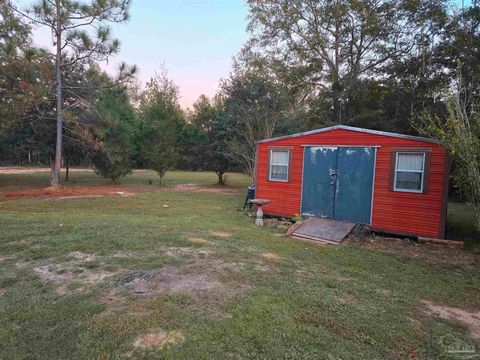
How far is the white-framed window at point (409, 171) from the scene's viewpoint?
21.5ft

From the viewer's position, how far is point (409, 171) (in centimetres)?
669

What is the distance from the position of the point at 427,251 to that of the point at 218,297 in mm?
4919

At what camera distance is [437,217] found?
641 centimetres

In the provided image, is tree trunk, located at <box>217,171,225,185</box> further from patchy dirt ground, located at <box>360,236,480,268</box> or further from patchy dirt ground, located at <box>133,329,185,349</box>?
patchy dirt ground, located at <box>133,329,185,349</box>

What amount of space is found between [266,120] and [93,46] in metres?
8.65

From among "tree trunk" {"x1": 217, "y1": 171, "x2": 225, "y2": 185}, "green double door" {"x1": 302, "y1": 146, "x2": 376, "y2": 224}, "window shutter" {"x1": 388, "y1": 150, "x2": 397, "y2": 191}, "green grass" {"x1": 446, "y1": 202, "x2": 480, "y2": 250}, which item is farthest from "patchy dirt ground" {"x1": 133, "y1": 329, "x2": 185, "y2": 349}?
"tree trunk" {"x1": 217, "y1": 171, "x2": 225, "y2": 185}

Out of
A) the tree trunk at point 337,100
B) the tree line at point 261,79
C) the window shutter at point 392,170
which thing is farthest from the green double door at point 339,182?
the tree trunk at point 337,100

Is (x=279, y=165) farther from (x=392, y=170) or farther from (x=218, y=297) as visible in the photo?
(x=218, y=297)

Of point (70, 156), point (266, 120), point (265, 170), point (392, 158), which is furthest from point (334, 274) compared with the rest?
point (70, 156)

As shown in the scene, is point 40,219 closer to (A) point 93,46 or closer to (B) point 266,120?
(A) point 93,46

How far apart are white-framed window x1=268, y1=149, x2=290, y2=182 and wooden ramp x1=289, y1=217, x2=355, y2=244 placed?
1.82m

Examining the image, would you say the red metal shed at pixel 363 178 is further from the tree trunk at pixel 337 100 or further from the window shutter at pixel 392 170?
the tree trunk at pixel 337 100

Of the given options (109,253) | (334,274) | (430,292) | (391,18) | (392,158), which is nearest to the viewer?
(430,292)

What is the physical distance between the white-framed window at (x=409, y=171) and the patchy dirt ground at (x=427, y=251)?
126 cm
